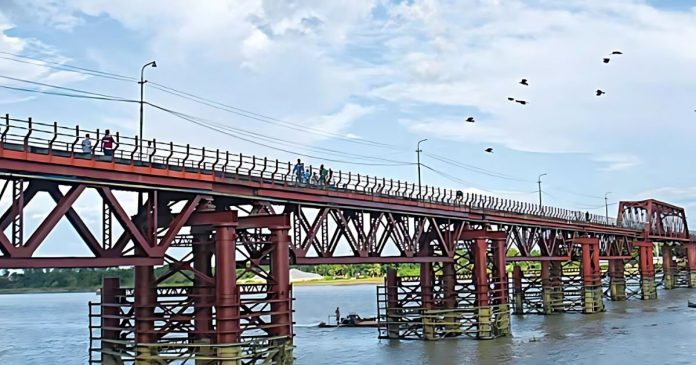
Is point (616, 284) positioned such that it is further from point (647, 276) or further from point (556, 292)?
point (556, 292)

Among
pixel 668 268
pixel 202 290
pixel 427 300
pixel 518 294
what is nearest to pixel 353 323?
pixel 518 294

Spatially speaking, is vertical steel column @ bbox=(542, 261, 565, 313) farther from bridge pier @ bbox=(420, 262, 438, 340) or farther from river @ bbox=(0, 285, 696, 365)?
bridge pier @ bbox=(420, 262, 438, 340)

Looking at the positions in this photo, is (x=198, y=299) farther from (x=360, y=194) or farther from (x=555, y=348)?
(x=555, y=348)

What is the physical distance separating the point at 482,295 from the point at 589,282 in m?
28.0

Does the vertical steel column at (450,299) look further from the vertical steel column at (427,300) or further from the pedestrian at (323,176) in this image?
the pedestrian at (323,176)

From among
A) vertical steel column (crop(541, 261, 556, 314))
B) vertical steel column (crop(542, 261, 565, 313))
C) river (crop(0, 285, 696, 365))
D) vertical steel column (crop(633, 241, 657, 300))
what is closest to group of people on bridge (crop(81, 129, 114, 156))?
river (crop(0, 285, 696, 365))

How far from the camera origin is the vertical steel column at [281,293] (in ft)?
113

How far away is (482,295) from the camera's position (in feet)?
182

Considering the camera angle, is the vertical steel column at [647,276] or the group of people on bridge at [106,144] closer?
the group of people on bridge at [106,144]

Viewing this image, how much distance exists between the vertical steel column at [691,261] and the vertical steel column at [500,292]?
288ft

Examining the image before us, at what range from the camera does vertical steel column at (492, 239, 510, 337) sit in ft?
187

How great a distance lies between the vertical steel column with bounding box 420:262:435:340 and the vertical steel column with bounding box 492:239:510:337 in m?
4.72

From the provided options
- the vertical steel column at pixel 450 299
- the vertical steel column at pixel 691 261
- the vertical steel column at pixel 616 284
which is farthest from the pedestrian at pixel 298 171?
the vertical steel column at pixel 691 261

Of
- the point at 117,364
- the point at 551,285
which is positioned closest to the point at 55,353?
the point at 117,364
